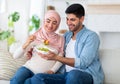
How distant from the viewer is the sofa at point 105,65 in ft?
6.77

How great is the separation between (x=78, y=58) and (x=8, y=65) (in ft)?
2.18

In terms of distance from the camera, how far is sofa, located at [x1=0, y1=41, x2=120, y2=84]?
2064 millimetres

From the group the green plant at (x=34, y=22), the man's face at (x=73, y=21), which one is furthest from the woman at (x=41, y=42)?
the green plant at (x=34, y=22)

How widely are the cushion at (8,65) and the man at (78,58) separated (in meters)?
0.42

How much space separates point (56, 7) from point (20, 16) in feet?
1.40

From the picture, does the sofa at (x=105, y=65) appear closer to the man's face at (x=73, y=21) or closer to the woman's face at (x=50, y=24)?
the man's face at (x=73, y=21)

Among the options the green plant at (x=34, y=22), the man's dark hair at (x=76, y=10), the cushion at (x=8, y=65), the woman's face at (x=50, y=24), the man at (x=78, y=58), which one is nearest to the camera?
the man at (x=78, y=58)

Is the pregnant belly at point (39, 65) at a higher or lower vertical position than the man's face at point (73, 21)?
lower

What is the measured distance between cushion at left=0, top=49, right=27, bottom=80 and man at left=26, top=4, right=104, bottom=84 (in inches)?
16.7

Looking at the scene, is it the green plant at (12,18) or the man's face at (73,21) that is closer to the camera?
the man's face at (73,21)

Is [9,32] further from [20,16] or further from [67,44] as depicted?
[67,44]

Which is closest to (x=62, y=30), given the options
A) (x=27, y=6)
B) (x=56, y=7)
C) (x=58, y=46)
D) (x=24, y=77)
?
(x=56, y=7)

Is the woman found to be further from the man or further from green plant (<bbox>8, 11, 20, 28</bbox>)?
green plant (<bbox>8, 11, 20, 28</bbox>)

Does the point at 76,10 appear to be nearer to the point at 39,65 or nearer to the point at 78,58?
the point at 78,58
